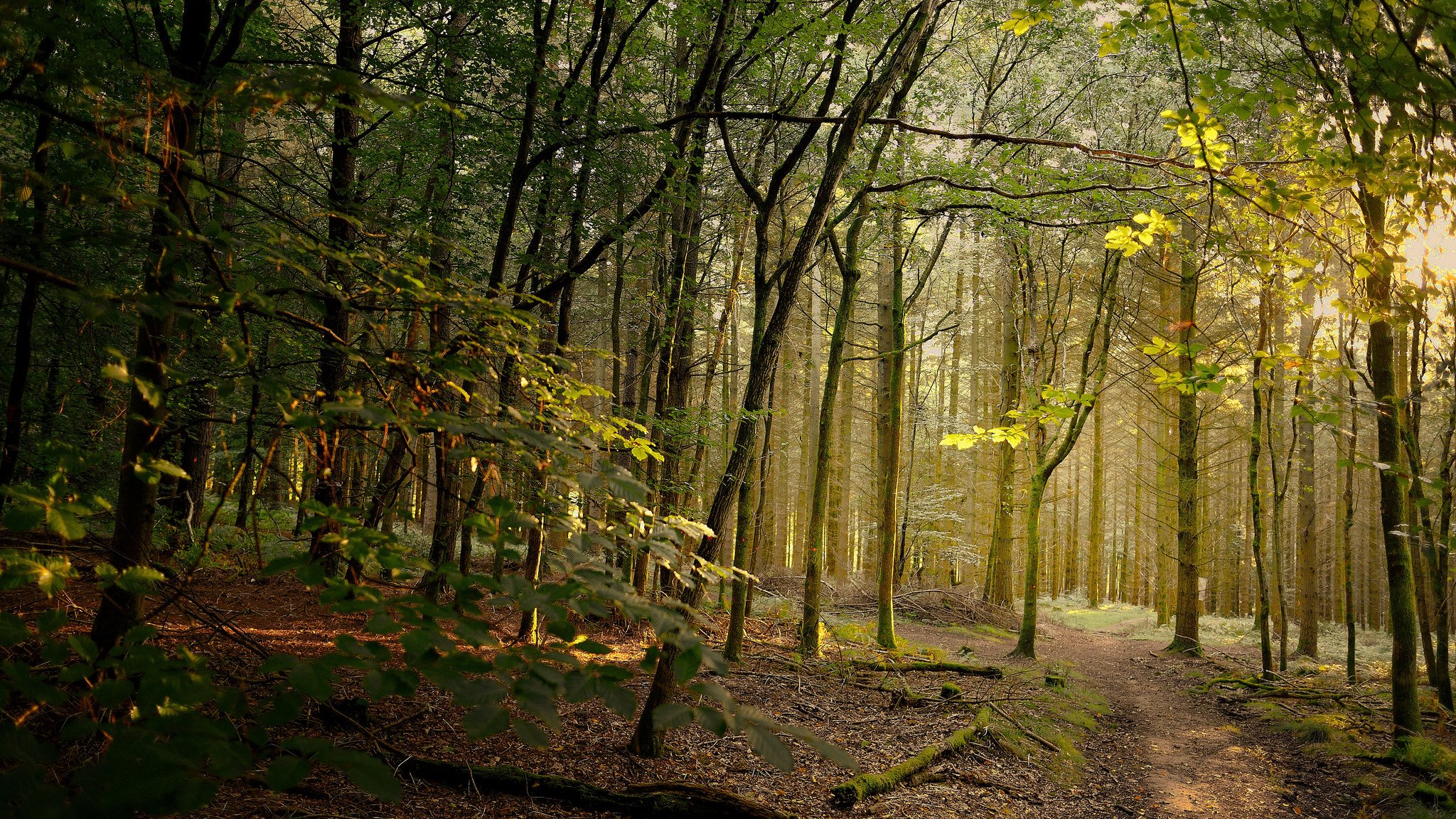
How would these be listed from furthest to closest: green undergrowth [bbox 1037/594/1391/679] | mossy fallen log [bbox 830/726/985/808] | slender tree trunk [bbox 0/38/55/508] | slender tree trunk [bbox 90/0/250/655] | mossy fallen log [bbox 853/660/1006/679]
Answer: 1. green undergrowth [bbox 1037/594/1391/679]
2. mossy fallen log [bbox 853/660/1006/679]
3. mossy fallen log [bbox 830/726/985/808]
4. slender tree trunk [bbox 0/38/55/508]
5. slender tree trunk [bbox 90/0/250/655]

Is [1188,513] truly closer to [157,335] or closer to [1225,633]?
[1225,633]

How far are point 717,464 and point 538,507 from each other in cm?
1239

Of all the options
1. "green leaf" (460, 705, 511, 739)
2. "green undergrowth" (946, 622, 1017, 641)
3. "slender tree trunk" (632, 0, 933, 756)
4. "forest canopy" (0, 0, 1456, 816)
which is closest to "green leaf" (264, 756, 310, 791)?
"forest canopy" (0, 0, 1456, 816)

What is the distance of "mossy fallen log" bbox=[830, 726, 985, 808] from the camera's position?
4.47 metres

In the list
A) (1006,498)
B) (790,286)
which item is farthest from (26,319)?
(1006,498)

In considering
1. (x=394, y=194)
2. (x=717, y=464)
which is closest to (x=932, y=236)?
(x=717, y=464)

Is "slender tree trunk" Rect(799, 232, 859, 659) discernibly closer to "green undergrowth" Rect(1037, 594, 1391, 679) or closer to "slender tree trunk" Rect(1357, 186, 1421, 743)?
"slender tree trunk" Rect(1357, 186, 1421, 743)

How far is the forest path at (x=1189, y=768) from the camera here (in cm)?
520

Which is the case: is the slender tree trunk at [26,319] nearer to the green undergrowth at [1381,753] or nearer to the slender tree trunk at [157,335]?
the slender tree trunk at [157,335]

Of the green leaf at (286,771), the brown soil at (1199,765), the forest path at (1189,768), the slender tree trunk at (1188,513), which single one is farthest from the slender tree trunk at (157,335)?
the slender tree trunk at (1188,513)

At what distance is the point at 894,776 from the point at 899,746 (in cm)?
99

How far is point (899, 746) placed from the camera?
5.73 meters

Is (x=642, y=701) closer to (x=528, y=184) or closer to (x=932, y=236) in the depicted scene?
(x=528, y=184)

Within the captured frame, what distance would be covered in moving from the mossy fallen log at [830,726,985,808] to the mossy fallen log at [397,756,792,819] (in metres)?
0.62
